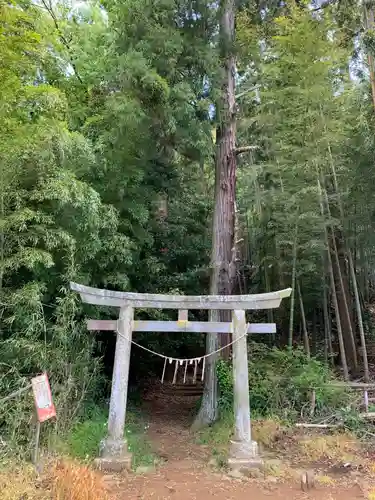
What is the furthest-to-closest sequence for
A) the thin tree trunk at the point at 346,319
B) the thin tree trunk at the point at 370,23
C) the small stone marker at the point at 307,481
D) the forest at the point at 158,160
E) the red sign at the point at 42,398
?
the thin tree trunk at the point at 346,319, the thin tree trunk at the point at 370,23, the forest at the point at 158,160, the small stone marker at the point at 307,481, the red sign at the point at 42,398

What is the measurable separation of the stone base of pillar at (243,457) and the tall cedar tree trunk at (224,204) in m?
1.40

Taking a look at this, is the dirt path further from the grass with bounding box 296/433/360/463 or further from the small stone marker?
the grass with bounding box 296/433/360/463

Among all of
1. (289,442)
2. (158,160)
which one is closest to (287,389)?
(289,442)

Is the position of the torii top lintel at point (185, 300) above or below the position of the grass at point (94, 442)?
above

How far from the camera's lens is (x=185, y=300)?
4.51m

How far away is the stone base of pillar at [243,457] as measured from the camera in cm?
403

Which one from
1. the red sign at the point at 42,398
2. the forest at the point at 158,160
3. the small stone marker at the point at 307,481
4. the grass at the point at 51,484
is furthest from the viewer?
the forest at the point at 158,160

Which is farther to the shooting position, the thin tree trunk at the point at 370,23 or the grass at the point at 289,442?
the thin tree trunk at the point at 370,23

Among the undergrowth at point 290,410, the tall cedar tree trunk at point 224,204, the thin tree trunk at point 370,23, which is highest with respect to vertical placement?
the thin tree trunk at point 370,23

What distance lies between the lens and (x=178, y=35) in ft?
16.6

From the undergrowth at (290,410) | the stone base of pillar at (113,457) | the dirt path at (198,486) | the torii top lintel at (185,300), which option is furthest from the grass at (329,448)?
the stone base of pillar at (113,457)

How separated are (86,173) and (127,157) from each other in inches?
23.8

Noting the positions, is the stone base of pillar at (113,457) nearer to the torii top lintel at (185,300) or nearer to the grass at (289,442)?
the grass at (289,442)

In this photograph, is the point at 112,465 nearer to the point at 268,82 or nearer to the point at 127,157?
the point at 127,157
